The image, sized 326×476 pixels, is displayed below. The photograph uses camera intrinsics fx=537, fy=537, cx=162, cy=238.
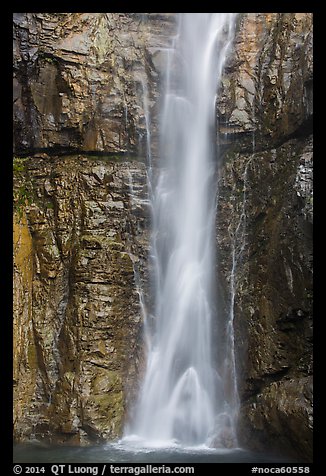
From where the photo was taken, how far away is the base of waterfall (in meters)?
9.47

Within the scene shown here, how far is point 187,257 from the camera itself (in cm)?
1247

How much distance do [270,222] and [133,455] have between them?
5336 mm

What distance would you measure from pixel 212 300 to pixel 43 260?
13.0 ft

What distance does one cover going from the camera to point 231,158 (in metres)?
12.5

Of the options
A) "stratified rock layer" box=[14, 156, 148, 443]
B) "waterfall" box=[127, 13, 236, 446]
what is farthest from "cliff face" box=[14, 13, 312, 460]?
"waterfall" box=[127, 13, 236, 446]

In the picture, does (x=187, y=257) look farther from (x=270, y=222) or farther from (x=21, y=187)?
(x=21, y=187)

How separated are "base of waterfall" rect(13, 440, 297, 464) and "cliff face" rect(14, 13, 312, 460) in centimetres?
41

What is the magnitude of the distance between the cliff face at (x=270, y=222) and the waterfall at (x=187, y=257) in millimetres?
427

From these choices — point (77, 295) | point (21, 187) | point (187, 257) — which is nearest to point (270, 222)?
point (187, 257)

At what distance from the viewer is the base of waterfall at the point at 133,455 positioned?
9469 millimetres

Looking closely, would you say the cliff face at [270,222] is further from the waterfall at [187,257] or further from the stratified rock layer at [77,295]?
the stratified rock layer at [77,295]

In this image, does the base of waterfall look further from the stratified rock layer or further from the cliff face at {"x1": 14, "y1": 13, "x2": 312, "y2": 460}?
→ the stratified rock layer

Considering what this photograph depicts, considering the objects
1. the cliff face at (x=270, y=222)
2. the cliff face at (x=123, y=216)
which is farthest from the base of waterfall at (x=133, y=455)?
the cliff face at (x=270, y=222)

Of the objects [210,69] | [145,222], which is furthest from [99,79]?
[145,222]
